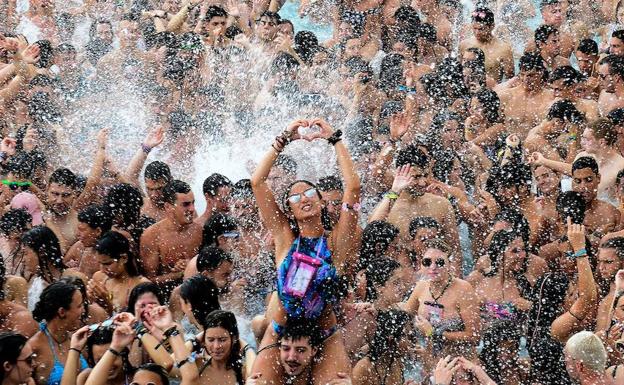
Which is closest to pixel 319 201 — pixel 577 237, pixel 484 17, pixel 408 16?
pixel 577 237

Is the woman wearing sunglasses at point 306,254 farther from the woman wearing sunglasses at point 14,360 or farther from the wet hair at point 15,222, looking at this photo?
the wet hair at point 15,222

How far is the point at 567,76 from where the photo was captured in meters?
8.60

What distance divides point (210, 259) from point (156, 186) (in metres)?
1.31

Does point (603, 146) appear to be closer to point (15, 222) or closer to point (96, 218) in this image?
point (96, 218)

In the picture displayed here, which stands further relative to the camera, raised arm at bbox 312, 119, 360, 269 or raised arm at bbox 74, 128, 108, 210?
raised arm at bbox 74, 128, 108, 210

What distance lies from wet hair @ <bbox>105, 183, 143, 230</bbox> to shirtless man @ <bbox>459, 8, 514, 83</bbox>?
167 inches

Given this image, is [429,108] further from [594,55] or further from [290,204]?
[290,204]

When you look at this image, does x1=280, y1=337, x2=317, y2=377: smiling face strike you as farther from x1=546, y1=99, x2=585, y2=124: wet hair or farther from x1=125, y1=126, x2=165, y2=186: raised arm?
x1=546, y1=99, x2=585, y2=124: wet hair

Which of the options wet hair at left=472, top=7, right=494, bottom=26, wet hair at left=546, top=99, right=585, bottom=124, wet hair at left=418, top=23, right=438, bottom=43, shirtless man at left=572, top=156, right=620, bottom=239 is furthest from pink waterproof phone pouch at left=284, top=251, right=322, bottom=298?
wet hair at left=418, top=23, right=438, bottom=43

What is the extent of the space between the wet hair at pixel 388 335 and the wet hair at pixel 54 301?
1.71m

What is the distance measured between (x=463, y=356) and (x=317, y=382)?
0.98 meters

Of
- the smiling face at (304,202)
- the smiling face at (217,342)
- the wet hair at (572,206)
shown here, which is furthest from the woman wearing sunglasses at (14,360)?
the wet hair at (572,206)

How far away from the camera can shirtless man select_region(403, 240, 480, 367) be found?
5.84 m

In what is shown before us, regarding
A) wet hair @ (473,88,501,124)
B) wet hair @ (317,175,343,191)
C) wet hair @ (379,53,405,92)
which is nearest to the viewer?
wet hair @ (317,175,343,191)
